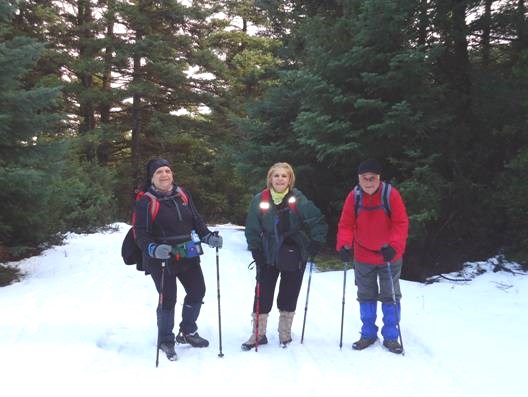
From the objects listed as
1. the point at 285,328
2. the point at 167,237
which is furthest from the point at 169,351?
the point at 285,328

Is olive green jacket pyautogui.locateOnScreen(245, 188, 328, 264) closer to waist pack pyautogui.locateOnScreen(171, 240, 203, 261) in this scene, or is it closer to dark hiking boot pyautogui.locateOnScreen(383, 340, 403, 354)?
waist pack pyautogui.locateOnScreen(171, 240, 203, 261)

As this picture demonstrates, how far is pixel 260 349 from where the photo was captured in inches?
213

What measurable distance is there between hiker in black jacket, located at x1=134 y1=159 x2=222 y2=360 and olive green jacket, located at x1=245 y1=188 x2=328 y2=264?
41 cm

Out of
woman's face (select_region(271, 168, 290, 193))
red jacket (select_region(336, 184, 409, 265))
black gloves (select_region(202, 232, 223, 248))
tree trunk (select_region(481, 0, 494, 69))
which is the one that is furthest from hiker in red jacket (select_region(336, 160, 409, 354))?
tree trunk (select_region(481, 0, 494, 69))

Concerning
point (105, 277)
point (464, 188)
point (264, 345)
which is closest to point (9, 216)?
point (105, 277)

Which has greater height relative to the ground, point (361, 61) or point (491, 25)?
point (491, 25)

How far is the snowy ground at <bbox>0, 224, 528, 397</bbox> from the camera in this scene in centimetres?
444

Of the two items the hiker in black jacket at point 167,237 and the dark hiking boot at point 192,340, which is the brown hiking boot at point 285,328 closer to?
the dark hiking boot at point 192,340

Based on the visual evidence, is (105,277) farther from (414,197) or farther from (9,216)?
(414,197)

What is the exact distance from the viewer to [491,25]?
1048cm

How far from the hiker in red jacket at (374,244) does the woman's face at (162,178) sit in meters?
1.95

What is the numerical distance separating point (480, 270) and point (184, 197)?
5.68 meters

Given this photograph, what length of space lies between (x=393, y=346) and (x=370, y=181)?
5.84 ft

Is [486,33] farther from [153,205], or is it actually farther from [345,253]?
[153,205]
